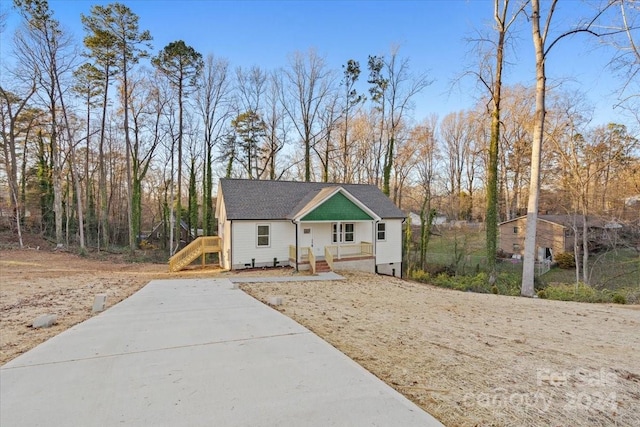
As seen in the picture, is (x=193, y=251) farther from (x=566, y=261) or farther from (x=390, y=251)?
(x=566, y=261)

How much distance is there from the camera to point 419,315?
684cm

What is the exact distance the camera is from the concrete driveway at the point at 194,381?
2.64 metres

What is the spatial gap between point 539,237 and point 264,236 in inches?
960

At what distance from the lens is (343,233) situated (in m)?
18.4

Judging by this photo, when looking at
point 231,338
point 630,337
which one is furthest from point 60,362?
point 630,337

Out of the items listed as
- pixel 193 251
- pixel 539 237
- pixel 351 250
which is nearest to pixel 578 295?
pixel 351 250

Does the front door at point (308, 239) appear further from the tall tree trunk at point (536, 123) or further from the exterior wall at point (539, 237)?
the exterior wall at point (539, 237)

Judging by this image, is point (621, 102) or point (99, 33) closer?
point (621, 102)

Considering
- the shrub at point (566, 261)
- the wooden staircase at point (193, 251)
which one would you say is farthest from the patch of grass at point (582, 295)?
the wooden staircase at point (193, 251)

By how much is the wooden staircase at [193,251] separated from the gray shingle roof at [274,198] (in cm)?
333

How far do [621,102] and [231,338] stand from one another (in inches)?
503

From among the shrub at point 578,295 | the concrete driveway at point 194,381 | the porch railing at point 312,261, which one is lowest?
the shrub at point 578,295

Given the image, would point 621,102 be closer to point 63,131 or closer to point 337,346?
point 337,346

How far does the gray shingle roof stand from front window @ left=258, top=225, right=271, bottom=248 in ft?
1.97
